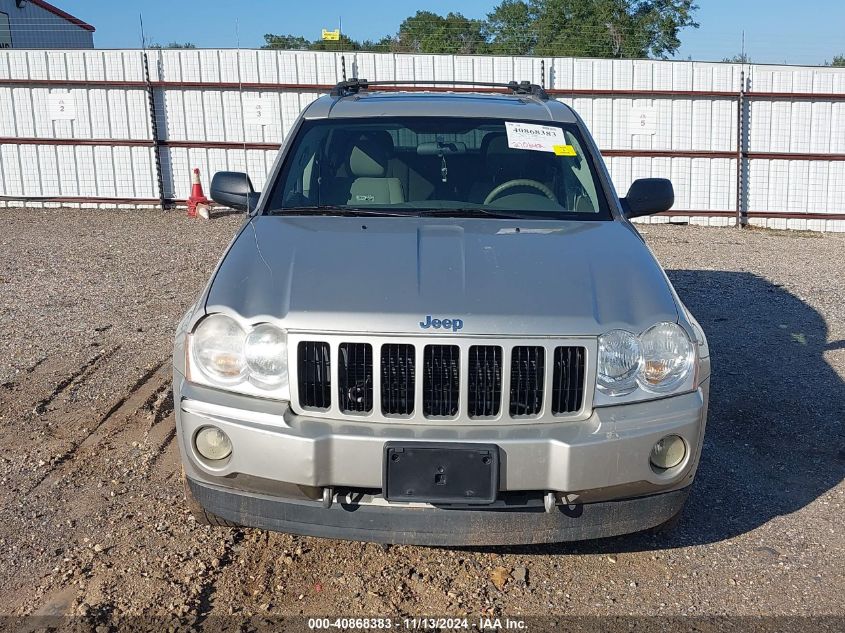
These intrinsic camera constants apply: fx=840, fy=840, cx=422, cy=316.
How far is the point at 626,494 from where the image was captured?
3078 millimetres

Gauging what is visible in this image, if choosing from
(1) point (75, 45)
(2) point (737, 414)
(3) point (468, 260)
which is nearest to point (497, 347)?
(3) point (468, 260)

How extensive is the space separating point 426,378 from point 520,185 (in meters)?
1.85

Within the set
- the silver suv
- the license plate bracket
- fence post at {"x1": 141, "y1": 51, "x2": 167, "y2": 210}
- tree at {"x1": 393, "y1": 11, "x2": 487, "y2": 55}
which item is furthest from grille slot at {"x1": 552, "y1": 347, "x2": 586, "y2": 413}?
tree at {"x1": 393, "y1": 11, "x2": 487, "y2": 55}

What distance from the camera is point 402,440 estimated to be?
2873 millimetres

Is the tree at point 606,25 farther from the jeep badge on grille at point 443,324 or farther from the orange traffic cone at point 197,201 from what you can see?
the jeep badge on grille at point 443,324

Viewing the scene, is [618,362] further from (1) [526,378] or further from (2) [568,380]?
(1) [526,378]

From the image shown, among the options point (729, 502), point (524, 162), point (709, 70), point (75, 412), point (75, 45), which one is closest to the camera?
point (729, 502)

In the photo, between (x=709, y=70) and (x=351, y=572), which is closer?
(x=351, y=572)

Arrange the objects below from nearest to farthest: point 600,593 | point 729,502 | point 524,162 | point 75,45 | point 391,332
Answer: point 391,332 < point 600,593 < point 729,502 < point 524,162 < point 75,45

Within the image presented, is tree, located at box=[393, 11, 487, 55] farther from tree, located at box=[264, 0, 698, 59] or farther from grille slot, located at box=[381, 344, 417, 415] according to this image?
grille slot, located at box=[381, 344, 417, 415]

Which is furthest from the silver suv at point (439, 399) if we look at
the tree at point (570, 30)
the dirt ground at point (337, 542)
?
the tree at point (570, 30)

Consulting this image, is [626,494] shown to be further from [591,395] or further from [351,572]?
[351,572]

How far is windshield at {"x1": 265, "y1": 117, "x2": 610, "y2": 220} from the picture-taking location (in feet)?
14.1

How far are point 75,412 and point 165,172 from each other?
10.9m
